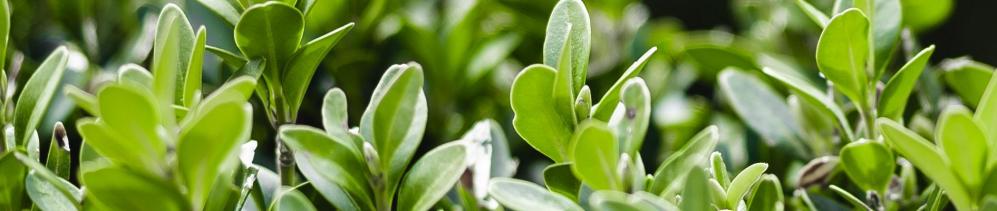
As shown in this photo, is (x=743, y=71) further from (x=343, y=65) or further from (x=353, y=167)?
(x=353, y=167)

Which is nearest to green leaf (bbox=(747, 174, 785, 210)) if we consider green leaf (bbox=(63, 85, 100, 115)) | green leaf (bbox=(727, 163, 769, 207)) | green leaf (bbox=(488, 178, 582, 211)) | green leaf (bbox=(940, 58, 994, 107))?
green leaf (bbox=(727, 163, 769, 207))

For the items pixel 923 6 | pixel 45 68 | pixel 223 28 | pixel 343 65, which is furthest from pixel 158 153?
pixel 923 6

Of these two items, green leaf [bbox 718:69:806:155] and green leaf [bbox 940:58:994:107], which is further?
green leaf [bbox 718:69:806:155]

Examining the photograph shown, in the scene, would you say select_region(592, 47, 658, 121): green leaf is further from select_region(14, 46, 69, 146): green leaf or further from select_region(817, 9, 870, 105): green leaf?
select_region(14, 46, 69, 146): green leaf

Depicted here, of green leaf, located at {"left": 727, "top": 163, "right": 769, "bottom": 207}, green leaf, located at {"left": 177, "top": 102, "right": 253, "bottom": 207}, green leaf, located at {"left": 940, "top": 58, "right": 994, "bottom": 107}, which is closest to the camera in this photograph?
green leaf, located at {"left": 177, "top": 102, "right": 253, "bottom": 207}

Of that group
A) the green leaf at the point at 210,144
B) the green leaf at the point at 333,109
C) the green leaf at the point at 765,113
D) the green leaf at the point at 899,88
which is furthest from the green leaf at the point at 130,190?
the green leaf at the point at 765,113

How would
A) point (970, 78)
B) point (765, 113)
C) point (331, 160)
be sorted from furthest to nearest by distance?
point (765, 113), point (970, 78), point (331, 160)

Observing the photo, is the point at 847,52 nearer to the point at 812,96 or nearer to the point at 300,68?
the point at 812,96

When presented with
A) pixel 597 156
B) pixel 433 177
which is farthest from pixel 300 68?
pixel 597 156

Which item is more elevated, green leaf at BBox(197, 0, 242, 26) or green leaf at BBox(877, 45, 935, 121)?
green leaf at BBox(197, 0, 242, 26)
